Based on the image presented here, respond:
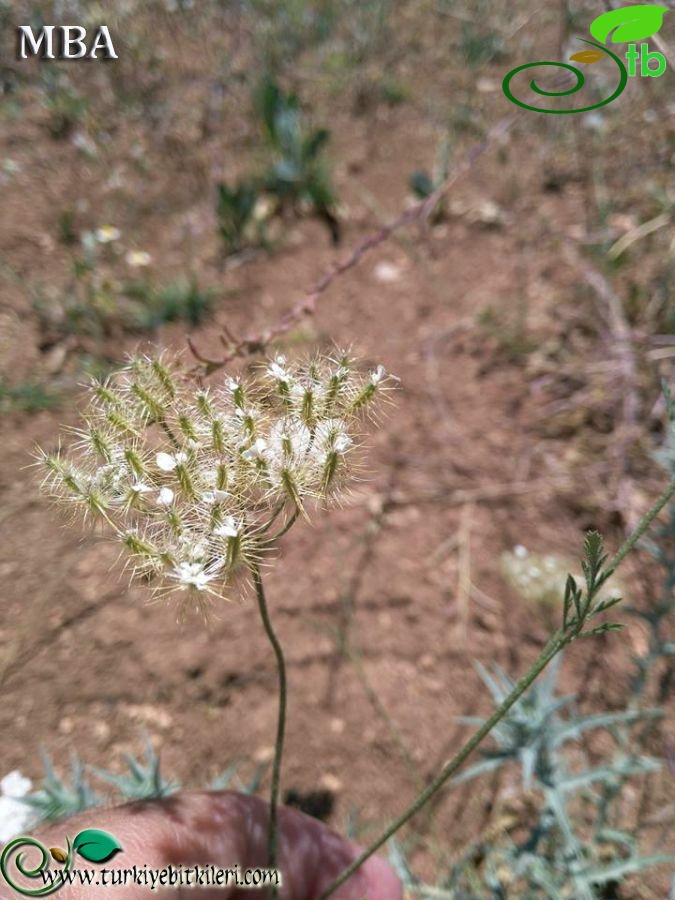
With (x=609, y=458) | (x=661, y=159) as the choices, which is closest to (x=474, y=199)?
(x=661, y=159)

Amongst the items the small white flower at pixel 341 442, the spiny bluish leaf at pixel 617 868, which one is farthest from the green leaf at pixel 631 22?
the spiny bluish leaf at pixel 617 868

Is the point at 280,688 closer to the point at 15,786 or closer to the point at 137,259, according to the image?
the point at 15,786

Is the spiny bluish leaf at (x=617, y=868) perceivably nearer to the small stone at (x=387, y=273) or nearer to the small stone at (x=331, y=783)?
the small stone at (x=331, y=783)

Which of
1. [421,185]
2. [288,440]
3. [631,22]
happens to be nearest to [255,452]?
[288,440]

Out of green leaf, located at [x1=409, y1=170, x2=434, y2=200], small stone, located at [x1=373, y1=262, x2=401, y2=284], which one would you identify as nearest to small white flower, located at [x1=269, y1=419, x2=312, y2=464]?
small stone, located at [x1=373, y1=262, x2=401, y2=284]

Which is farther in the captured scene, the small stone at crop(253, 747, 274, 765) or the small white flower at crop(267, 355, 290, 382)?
the small stone at crop(253, 747, 274, 765)

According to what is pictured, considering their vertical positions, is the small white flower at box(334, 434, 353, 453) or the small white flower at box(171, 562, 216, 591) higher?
the small white flower at box(334, 434, 353, 453)

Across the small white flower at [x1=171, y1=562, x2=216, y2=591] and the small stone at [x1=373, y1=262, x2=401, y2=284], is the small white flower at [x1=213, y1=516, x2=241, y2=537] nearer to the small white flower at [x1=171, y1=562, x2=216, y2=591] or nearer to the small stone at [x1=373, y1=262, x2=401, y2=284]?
the small white flower at [x1=171, y1=562, x2=216, y2=591]
